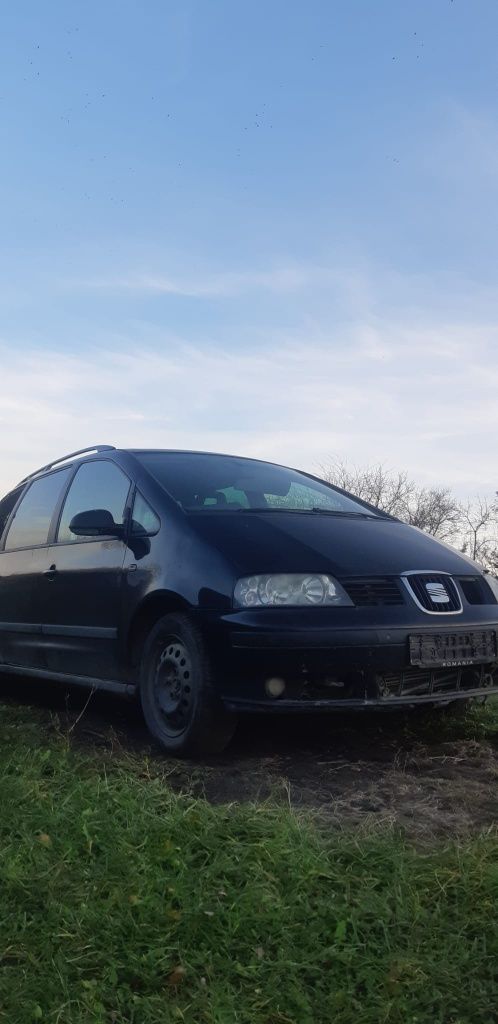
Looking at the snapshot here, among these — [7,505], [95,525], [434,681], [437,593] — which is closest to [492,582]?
[437,593]

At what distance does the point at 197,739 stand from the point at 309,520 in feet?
3.98

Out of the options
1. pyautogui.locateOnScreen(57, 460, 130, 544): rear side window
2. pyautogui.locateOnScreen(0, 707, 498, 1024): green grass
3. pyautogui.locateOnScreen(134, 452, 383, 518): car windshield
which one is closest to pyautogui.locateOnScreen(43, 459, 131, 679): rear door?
pyautogui.locateOnScreen(57, 460, 130, 544): rear side window

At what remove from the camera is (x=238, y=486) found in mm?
4934

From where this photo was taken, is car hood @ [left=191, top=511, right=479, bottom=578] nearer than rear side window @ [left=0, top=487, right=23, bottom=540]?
Yes

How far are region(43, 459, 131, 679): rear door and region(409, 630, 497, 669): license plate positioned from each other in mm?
1504

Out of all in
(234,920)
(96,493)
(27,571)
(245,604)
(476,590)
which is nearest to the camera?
(234,920)

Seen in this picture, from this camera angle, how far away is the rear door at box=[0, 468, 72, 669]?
18.0 ft

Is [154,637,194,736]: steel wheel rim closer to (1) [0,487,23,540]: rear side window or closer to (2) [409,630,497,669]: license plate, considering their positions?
(2) [409,630,497,669]: license plate

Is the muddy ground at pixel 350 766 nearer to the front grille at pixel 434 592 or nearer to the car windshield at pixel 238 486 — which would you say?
the front grille at pixel 434 592

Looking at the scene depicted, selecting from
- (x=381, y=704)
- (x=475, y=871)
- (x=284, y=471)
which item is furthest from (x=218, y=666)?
(x=284, y=471)

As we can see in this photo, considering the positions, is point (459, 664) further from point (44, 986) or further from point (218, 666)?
point (44, 986)

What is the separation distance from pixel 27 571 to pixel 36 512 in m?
0.48

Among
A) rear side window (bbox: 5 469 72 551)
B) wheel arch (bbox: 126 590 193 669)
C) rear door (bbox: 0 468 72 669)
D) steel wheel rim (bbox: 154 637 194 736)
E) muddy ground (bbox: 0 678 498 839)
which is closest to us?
muddy ground (bbox: 0 678 498 839)

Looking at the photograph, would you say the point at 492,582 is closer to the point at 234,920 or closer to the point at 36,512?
the point at 234,920
